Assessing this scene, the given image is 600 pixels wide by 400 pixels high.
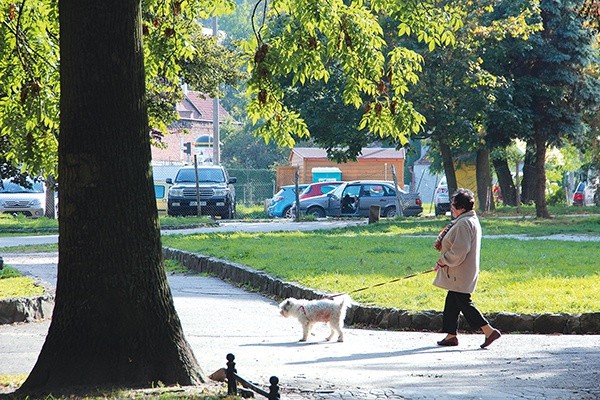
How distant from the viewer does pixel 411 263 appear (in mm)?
18656

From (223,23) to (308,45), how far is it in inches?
5453

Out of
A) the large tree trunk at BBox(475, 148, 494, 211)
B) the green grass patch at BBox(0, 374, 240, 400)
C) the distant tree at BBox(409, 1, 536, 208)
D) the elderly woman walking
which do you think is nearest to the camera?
the green grass patch at BBox(0, 374, 240, 400)

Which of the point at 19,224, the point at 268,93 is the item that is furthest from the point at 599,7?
the point at 19,224

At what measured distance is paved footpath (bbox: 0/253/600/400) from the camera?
8617 mm

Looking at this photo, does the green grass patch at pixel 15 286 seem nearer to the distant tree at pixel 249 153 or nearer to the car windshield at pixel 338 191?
the car windshield at pixel 338 191

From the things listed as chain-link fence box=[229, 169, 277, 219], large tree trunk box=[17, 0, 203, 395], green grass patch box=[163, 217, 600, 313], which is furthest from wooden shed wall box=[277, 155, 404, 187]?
large tree trunk box=[17, 0, 203, 395]

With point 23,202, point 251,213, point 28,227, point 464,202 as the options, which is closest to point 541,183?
point 28,227

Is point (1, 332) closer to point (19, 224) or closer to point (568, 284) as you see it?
point (568, 284)

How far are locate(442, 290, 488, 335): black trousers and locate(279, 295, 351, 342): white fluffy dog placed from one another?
110cm

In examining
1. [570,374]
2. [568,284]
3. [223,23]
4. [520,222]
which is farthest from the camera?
[223,23]

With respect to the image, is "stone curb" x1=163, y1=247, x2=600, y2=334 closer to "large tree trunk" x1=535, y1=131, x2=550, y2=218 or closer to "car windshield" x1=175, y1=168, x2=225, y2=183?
"large tree trunk" x1=535, y1=131, x2=550, y2=218

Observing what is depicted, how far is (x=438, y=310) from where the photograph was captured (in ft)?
43.4

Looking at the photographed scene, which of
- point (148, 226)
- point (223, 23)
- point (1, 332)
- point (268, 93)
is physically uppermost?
point (223, 23)

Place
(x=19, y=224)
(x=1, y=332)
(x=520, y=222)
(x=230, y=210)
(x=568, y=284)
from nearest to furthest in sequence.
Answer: (x=1, y=332), (x=568, y=284), (x=520, y=222), (x=19, y=224), (x=230, y=210)
